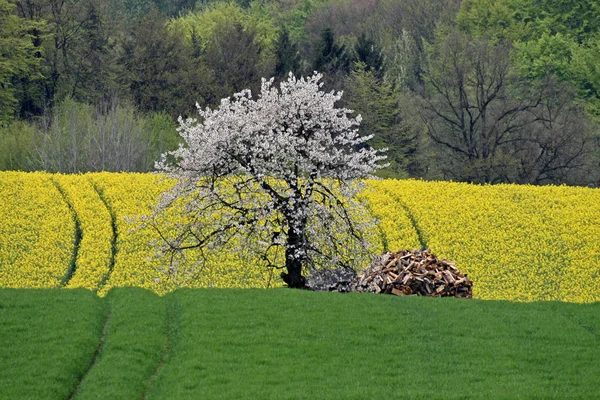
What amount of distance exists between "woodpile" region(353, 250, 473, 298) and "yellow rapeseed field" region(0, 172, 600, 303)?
478 cm

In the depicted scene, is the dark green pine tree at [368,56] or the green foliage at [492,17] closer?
the dark green pine tree at [368,56]

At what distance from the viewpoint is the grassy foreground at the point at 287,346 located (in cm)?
2052

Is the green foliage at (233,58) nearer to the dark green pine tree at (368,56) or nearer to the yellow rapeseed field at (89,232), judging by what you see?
the dark green pine tree at (368,56)

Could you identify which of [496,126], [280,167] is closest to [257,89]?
[496,126]

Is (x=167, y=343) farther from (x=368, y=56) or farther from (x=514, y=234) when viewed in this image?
(x=368, y=56)

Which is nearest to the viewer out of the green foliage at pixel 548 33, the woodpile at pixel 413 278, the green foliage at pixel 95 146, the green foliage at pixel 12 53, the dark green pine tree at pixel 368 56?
the woodpile at pixel 413 278

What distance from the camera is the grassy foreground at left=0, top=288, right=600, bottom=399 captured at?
20.5 m

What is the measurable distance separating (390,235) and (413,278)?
11.7 m

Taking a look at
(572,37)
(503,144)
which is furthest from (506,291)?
(572,37)

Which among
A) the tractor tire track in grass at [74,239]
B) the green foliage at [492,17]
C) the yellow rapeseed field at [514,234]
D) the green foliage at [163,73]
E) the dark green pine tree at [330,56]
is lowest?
the tractor tire track in grass at [74,239]

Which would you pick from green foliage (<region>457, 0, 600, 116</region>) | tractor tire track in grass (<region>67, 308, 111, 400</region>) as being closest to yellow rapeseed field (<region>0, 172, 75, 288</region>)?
tractor tire track in grass (<region>67, 308, 111, 400</region>)

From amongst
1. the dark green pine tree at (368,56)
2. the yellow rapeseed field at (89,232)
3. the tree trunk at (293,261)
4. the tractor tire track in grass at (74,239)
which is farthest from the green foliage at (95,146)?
the dark green pine tree at (368,56)

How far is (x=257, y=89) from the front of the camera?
265 feet

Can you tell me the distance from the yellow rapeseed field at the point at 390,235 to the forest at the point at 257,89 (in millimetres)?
12241
